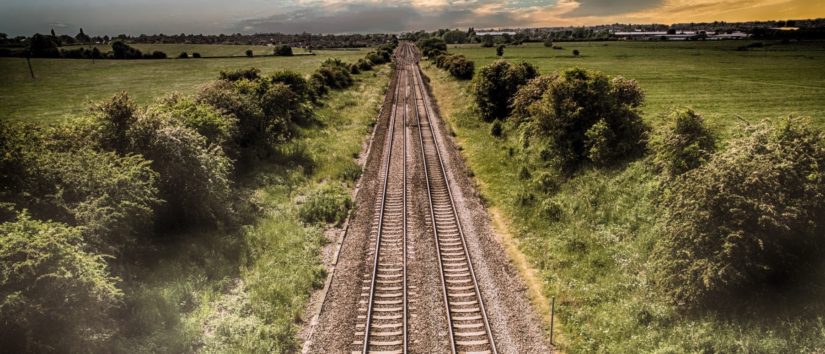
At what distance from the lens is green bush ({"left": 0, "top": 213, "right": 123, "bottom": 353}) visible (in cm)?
893

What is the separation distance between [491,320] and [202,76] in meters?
81.1

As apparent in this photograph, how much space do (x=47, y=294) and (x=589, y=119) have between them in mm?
24139

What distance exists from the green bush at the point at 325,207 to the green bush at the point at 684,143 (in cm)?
1488

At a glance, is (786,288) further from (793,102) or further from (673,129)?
(793,102)

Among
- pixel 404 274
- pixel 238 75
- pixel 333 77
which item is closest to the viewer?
pixel 404 274

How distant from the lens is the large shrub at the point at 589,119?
71.8 feet

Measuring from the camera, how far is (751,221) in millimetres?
11148

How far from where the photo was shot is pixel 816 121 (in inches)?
1107

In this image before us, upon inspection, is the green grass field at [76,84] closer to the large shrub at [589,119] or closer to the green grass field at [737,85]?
the large shrub at [589,119]

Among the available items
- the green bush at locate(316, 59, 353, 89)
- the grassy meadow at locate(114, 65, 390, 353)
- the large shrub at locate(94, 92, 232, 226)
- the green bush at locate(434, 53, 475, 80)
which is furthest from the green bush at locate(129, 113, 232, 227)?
the green bush at locate(434, 53, 475, 80)

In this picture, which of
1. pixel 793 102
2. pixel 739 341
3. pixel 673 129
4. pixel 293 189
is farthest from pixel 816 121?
pixel 293 189

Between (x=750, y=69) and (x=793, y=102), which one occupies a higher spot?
(x=750, y=69)

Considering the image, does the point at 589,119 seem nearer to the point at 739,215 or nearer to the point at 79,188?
the point at 739,215

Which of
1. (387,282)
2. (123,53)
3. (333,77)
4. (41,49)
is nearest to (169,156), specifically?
(387,282)
